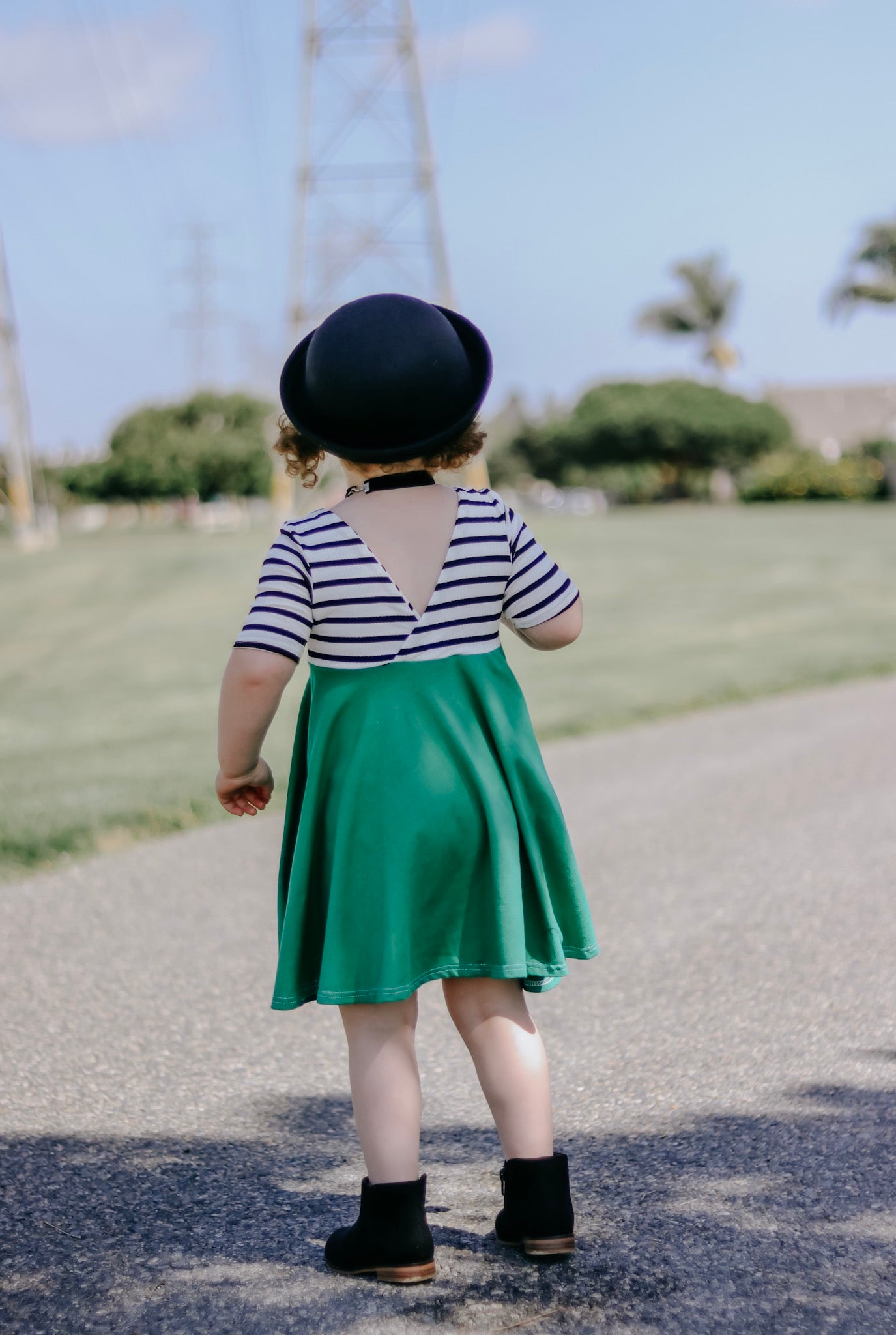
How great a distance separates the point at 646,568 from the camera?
2422cm

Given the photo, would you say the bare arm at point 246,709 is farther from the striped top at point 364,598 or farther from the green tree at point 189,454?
the green tree at point 189,454

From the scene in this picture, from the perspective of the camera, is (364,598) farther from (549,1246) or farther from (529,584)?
(549,1246)

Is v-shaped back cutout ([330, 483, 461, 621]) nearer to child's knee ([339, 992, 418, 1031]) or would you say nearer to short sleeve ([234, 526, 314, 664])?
short sleeve ([234, 526, 314, 664])

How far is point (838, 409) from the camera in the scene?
84500 millimetres

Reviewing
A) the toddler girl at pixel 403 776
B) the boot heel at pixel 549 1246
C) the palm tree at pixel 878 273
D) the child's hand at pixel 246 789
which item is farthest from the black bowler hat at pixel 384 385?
the palm tree at pixel 878 273

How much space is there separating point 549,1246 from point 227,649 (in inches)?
507

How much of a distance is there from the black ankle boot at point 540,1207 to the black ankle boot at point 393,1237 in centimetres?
16

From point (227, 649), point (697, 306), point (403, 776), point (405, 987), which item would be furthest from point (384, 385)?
point (697, 306)

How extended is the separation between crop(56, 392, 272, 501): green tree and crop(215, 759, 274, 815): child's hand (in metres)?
72.2

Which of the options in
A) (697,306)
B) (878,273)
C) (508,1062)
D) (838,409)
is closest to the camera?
(508,1062)

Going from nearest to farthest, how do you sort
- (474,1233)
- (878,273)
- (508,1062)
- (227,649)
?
(508,1062) < (474,1233) < (227,649) < (878,273)

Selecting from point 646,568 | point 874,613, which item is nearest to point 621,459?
point 646,568

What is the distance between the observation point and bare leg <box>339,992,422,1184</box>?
2.40 meters

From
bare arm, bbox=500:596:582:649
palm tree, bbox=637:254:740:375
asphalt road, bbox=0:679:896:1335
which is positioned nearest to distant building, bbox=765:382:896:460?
palm tree, bbox=637:254:740:375
